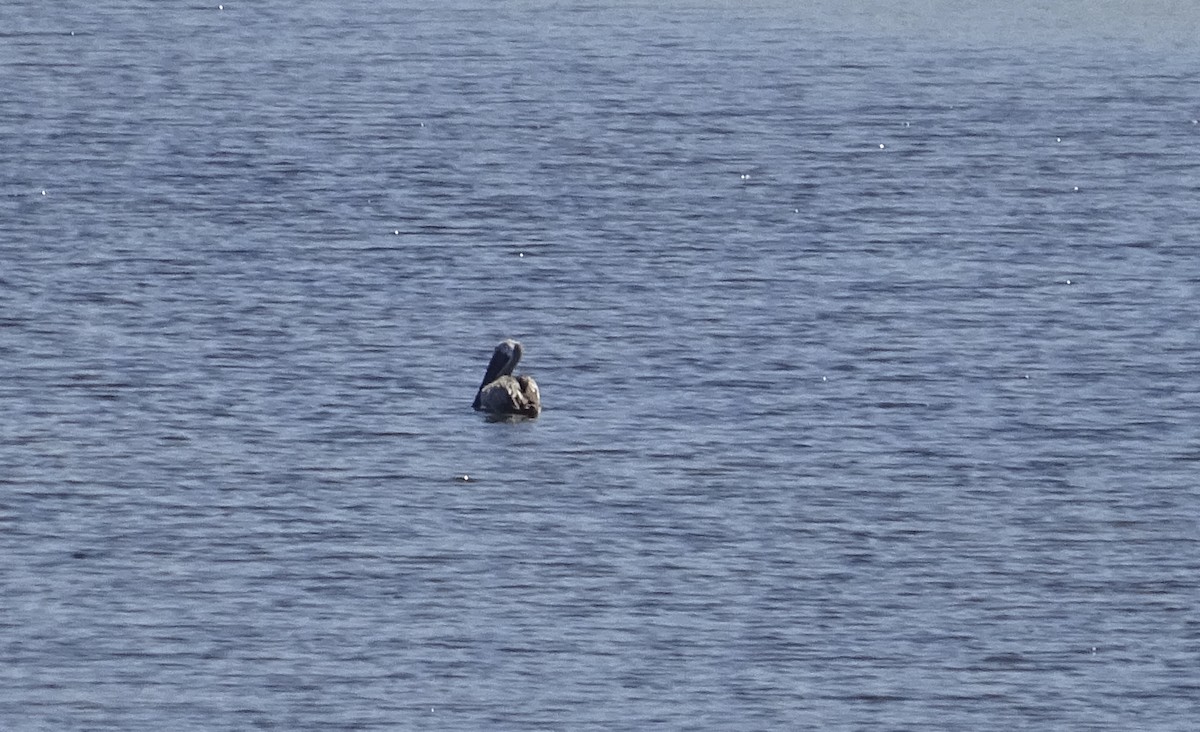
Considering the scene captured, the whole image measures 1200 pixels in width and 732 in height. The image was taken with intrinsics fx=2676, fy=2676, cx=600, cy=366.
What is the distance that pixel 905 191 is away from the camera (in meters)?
49.7

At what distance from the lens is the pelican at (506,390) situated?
35312mm

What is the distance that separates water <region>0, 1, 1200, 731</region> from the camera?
2655cm

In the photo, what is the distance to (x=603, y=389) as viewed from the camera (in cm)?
3675

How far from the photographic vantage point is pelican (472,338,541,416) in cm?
3531

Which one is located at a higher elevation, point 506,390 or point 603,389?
point 506,390

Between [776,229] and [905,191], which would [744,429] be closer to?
[776,229]

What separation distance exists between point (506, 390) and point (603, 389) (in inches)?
79.5

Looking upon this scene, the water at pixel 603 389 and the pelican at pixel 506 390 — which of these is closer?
the water at pixel 603 389

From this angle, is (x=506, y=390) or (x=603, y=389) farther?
(x=603, y=389)

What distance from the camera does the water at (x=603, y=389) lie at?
26547 millimetres

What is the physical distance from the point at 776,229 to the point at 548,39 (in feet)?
68.7

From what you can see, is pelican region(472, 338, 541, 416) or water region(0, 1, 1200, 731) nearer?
water region(0, 1, 1200, 731)

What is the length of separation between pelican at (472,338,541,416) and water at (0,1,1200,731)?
1.20 feet

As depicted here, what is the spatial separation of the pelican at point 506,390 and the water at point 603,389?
364 mm
